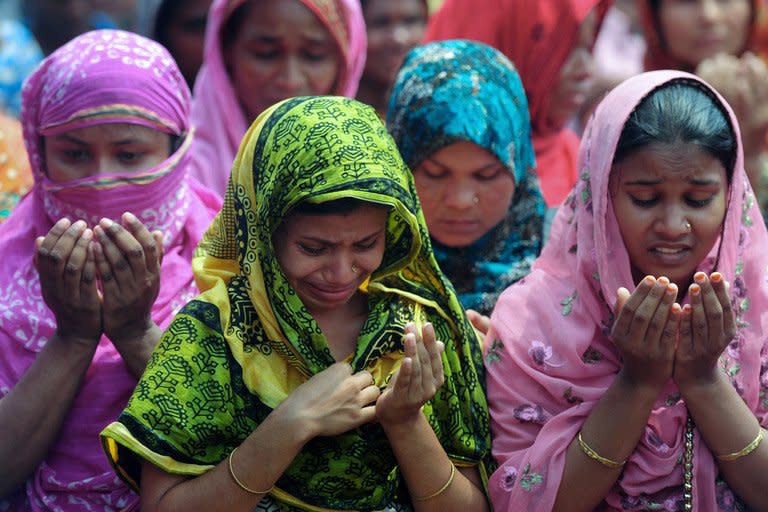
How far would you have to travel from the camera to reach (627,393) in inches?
131

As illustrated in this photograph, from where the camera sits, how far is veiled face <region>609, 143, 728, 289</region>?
3.38m

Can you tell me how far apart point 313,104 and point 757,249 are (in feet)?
4.66

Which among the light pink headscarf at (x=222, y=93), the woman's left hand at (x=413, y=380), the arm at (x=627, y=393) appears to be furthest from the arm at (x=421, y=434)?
the light pink headscarf at (x=222, y=93)

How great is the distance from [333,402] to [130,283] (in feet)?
2.49

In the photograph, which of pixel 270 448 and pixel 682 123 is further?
pixel 682 123

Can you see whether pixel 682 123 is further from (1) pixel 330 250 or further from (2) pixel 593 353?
(1) pixel 330 250

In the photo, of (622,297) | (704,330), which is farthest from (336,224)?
(704,330)

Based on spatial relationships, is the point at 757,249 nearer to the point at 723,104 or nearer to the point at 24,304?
the point at 723,104

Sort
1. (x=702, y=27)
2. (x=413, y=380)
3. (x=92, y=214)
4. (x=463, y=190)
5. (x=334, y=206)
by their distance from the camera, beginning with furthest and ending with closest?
(x=702, y=27) < (x=463, y=190) < (x=92, y=214) < (x=334, y=206) < (x=413, y=380)

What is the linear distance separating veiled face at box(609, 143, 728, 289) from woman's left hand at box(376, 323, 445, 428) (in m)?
0.70

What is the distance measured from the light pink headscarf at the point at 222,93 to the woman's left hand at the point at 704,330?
2.43m

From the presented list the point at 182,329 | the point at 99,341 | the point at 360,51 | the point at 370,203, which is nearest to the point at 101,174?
the point at 99,341

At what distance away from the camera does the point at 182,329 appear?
3.32 metres

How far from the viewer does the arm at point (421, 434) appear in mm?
3162
